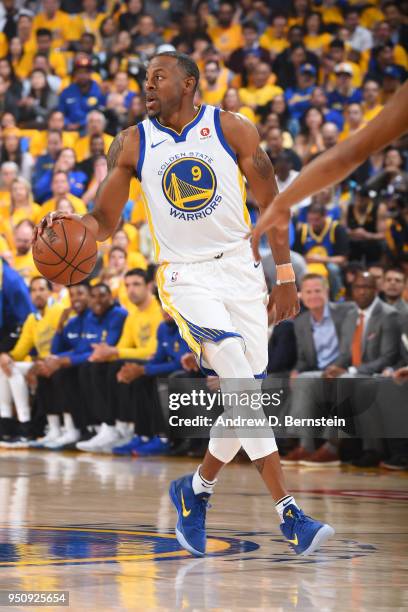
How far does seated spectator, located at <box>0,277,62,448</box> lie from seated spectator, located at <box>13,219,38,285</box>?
0.70 meters

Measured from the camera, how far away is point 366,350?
1001cm

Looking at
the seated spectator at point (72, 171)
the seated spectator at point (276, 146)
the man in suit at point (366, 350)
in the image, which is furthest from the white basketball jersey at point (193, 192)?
the seated spectator at point (72, 171)

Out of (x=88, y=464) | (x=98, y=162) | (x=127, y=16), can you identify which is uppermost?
(x=127, y=16)

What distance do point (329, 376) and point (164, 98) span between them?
192 inches

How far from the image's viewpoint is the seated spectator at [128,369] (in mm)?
11344

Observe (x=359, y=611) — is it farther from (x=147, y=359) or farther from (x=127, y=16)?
(x=127, y=16)

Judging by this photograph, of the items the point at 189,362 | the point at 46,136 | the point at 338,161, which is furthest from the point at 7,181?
the point at 338,161

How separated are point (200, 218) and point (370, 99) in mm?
9705

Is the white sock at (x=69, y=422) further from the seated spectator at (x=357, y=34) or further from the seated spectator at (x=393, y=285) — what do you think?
the seated spectator at (x=357, y=34)

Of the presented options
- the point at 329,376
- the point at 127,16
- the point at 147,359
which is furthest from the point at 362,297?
the point at 127,16

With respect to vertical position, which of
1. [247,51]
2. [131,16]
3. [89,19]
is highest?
[89,19]

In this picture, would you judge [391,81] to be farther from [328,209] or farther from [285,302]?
[285,302]

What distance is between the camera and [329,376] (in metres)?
9.95

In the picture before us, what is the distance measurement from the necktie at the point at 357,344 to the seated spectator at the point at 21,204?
5.67m
